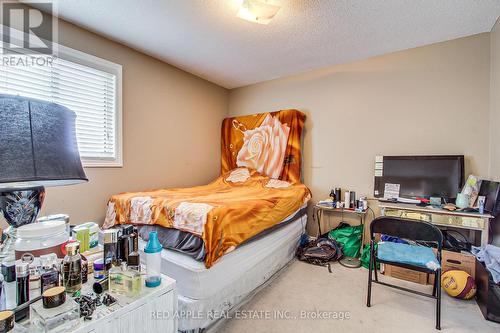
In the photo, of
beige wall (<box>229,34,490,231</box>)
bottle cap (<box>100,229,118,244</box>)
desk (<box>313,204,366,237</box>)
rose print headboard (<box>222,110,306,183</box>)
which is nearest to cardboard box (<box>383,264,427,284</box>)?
desk (<box>313,204,366,237</box>)

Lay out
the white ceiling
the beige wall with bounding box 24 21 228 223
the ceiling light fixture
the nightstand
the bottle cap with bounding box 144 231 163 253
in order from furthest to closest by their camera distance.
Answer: the beige wall with bounding box 24 21 228 223
the white ceiling
the ceiling light fixture
the bottle cap with bounding box 144 231 163 253
the nightstand

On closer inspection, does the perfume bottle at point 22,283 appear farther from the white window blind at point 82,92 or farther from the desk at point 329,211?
the desk at point 329,211

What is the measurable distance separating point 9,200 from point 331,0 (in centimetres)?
244

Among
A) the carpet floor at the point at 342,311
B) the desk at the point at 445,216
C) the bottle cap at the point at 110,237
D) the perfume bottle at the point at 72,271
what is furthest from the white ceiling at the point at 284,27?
the carpet floor at the point at 342,311

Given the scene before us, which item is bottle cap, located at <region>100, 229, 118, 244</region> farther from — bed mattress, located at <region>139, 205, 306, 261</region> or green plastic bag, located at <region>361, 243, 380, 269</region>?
green plastic bag, located at <region>361, 243, 380, 269</region>

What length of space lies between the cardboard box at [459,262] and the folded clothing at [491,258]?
0.08 meters

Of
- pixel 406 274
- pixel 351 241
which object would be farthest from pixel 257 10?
pixel 406 274

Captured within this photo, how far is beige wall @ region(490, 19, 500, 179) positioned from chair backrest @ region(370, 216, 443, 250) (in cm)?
111

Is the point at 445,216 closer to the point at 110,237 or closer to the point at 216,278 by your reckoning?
the point at 216,278

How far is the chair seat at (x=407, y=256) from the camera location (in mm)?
1708

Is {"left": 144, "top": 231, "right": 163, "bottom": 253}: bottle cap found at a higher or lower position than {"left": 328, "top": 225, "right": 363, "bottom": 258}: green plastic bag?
higher

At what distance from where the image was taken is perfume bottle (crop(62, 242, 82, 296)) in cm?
85

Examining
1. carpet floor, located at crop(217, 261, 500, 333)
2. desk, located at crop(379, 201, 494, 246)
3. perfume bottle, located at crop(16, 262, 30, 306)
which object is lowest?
carpet floor, located at crop(217, 261, 500, 333)

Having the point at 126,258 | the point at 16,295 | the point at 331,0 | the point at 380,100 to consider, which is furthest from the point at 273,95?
the point at 16,295
